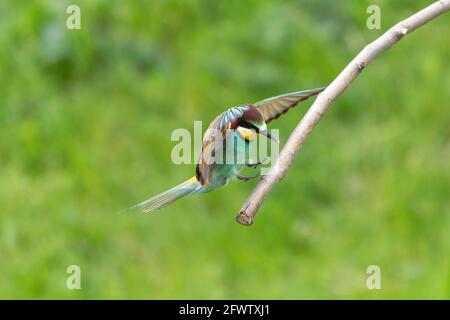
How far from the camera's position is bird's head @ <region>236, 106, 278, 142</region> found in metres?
1.64

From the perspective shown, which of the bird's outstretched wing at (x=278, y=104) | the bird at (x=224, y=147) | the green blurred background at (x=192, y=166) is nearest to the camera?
the bird at (x=224, y=147)

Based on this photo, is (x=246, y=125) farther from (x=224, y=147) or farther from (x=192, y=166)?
(x=192, y=166)

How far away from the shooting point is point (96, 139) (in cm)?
616

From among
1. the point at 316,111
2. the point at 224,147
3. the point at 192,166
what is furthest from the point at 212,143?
the point at 192,166

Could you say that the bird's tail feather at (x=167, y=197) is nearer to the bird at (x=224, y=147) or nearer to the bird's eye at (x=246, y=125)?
the bird at (x=224, y=147)

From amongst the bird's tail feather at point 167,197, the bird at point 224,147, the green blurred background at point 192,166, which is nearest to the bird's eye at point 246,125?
the bird at point 224,147

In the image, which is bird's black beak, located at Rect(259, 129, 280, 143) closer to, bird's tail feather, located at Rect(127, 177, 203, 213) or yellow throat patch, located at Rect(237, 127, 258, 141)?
yellow throat patch, located at Rect(237, 127, 258, 141)

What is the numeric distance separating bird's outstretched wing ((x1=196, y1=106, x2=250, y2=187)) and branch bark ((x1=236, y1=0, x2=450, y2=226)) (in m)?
0.12

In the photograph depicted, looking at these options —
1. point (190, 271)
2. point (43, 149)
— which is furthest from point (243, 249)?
point (43, 149)

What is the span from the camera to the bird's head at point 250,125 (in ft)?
5.40

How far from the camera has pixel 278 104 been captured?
1.87 meters

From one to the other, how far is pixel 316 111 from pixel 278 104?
0.27 metres

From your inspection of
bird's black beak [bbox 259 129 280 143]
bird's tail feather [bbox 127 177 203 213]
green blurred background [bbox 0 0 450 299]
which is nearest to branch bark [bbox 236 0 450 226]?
bird's black beak [bbox 259 129 280 143]

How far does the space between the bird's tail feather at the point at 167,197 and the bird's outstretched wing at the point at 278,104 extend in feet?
0.63
